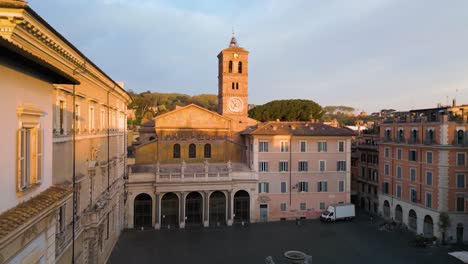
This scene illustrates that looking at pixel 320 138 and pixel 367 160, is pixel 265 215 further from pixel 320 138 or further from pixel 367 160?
pixel 367 160

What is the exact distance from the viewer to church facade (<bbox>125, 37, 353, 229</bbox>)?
3503cm

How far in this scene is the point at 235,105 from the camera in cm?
5094

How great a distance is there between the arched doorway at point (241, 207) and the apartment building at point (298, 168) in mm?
1367

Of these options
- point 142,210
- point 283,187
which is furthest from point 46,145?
point 283,187

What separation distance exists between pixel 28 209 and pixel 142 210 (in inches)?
1171

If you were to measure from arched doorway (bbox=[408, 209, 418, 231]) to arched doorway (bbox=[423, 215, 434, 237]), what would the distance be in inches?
48.7

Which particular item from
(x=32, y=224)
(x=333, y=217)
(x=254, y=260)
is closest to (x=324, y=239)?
(x=333, y=217)

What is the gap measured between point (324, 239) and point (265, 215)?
7.84m

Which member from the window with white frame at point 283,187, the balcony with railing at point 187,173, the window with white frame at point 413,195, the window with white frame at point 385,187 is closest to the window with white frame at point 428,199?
the window with white frame at point 413,195

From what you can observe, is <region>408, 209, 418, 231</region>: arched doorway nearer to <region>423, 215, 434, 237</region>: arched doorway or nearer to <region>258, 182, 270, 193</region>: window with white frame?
<region>423, 215, 434, 237</region>: arched doorway

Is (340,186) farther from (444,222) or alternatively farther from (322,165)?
(444,222)

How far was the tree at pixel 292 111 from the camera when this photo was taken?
64.7m

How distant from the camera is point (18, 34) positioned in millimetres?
8977

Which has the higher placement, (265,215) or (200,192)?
(200,192)
